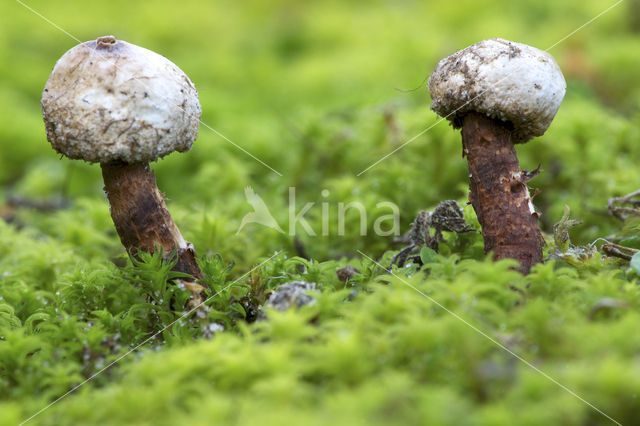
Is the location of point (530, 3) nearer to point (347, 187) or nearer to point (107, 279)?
point (347, 187)

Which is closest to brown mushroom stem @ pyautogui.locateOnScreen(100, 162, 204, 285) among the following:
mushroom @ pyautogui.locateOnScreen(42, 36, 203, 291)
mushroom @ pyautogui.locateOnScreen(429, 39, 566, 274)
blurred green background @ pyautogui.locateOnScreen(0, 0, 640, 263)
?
mushroom @ pyautogui.locateOnScreen(42, 36, 203, 291)

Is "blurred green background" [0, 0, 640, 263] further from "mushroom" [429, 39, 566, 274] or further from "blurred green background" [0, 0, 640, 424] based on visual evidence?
"mushroom" [429, 39, 566, 274]

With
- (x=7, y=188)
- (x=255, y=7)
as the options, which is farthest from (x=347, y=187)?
(x=255, y=7)

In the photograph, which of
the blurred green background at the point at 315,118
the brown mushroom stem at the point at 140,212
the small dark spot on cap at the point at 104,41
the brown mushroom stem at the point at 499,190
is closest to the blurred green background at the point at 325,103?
the blurred green background at the point at 315,118

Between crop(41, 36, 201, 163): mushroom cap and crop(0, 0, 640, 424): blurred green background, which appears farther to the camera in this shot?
A: crop(0, 0, 640, 424): blurred green background

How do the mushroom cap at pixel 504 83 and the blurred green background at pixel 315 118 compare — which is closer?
the mushroom cap at pixel 504 83

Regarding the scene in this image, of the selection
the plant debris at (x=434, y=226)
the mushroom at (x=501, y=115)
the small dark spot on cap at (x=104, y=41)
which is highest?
the small dark spot on cap at (x=104, y=41)

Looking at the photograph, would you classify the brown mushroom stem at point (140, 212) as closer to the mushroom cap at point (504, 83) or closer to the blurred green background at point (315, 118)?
the blurred green background at point (315, 118)
